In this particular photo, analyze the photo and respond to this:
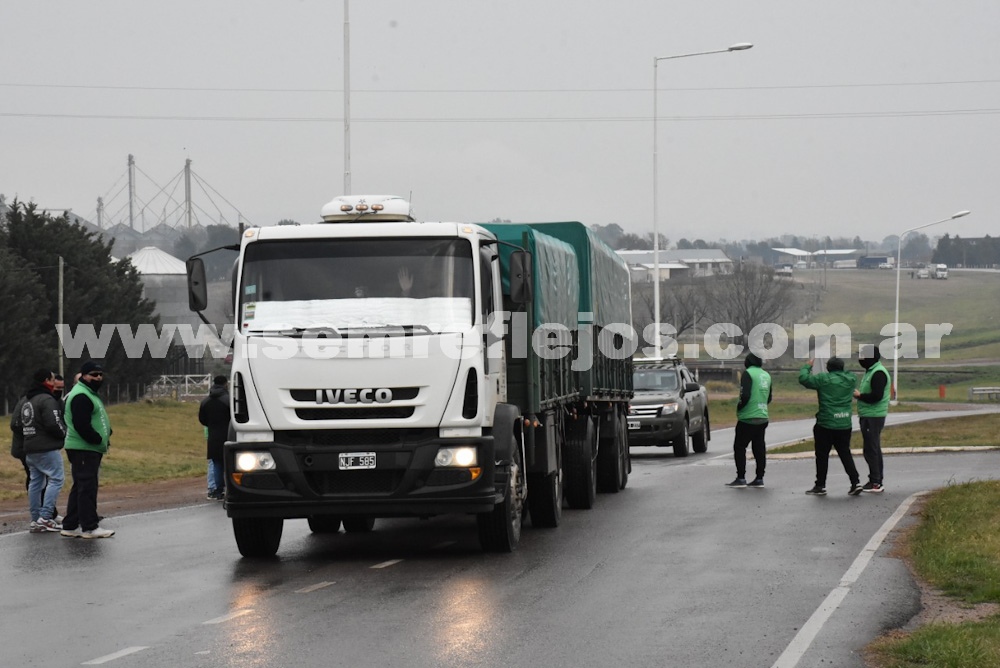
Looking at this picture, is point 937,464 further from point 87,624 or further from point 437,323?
point 87,624

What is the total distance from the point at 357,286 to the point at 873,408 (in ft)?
30.3

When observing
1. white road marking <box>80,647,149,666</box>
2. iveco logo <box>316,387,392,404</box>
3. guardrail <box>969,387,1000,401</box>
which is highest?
iveco logo <box>316,387,392,404</box>

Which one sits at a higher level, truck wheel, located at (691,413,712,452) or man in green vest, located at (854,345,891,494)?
man in green vest, located at (854,345,891,494)

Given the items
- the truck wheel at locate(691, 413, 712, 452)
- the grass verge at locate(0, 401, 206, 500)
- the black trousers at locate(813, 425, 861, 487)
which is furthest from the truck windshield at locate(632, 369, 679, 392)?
the black trousers at locate(813, 425, 861, 487)

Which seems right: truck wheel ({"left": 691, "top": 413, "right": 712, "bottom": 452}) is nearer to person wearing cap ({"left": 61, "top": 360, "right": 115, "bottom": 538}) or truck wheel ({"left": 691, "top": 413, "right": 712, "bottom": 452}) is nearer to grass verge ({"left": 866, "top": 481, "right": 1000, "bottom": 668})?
grass verge ({"left": 866, "top": 481, "right": 1000, "bottom": 668})

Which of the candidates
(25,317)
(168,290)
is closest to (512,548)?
(25,317)

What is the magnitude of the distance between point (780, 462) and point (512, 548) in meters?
14.2

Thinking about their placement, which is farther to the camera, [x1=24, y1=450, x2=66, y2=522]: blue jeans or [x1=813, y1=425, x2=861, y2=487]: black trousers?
[x1=813, y1=425, x2=861, y2=487]: black trousers

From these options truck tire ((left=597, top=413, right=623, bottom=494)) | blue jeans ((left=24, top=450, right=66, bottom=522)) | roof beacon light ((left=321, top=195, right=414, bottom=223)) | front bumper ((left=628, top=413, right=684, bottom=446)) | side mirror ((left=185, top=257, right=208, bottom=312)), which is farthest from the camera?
front bumper ((left=628, top=413, right=684, bottom=446))

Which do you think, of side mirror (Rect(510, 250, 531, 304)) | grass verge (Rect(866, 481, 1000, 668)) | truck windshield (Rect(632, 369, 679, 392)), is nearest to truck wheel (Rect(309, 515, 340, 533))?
side mirror (Rect(510, 250, 531, 304))

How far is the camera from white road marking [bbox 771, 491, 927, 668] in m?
8.62

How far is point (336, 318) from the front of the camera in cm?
1289

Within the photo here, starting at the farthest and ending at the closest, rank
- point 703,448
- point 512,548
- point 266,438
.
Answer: point 703,448 < point 512,548 < point 266,438

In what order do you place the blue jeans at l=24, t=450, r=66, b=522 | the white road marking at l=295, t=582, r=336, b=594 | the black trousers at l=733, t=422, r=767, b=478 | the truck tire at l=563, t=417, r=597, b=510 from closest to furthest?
the white road marking at l=295, t=582, r=336, b=594, the blue jeans at l=24, t=450, r=66, b=522, the truck tire at l=563, t=417, r=597, b=510, the black trousers at l=733, t=422, r=767, b=478
